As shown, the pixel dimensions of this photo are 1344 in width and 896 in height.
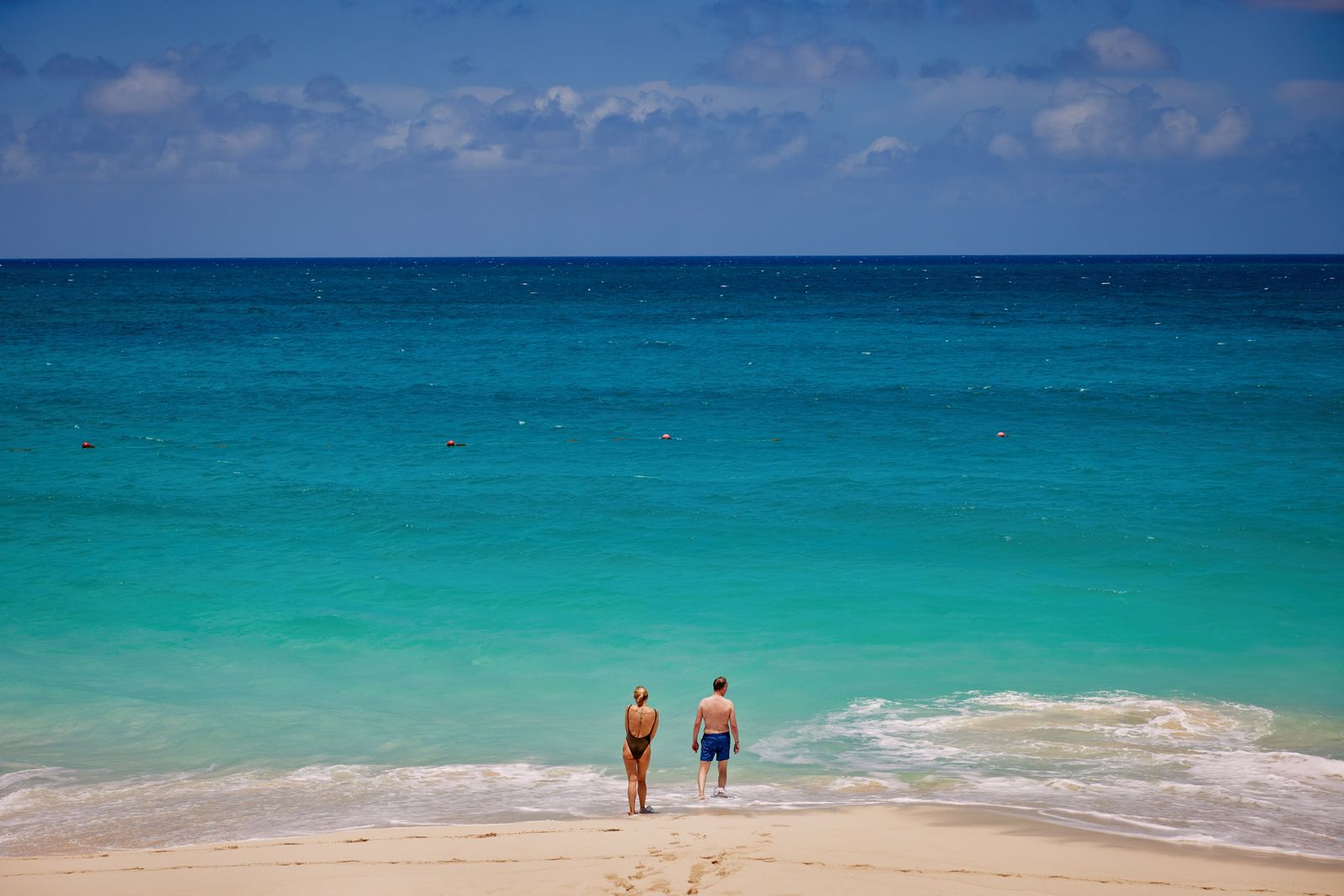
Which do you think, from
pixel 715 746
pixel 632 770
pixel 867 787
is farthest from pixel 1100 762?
pixel 632 770

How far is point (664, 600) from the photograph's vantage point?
2059 cm

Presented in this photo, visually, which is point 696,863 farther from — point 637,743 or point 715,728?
point 715,728

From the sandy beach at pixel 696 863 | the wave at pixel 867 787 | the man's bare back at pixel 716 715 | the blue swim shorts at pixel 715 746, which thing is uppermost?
the man's bare back at pixel 716 715

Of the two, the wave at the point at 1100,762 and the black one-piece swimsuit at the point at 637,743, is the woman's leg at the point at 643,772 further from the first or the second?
the wave at the point at 1100,762

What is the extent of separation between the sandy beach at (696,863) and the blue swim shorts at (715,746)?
3.37ft

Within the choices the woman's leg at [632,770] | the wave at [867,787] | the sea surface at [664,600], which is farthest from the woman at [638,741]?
the sea surface at [664,600]

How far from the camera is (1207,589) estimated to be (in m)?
20.7

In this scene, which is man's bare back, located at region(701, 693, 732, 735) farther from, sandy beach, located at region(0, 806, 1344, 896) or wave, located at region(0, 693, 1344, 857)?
sandy beach, located at region(0, 806, 1344, 896)

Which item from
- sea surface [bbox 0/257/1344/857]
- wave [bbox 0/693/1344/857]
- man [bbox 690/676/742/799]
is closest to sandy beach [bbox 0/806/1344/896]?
wave [bbox 0/693/1344/857]

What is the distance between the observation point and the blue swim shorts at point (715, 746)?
1261 centimetres

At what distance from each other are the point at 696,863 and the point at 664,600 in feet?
34.3

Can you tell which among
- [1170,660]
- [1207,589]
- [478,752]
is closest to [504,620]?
[478,752]

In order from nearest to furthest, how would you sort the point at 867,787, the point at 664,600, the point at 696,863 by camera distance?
the point at 696,863, the point at 867,787, the point at 664,600

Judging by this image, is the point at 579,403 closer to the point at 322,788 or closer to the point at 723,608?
the point at 723,608
